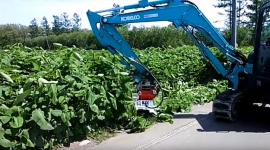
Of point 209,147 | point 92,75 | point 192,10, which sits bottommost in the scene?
point 209,147

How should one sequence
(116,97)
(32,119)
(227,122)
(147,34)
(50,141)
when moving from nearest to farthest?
(32,119) → (50,141) → (116,97) → (227,122) → (147,34)

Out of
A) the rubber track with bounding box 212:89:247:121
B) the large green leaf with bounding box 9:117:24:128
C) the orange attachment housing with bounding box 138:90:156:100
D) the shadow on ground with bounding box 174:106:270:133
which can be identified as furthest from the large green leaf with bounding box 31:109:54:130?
the rubber track with bounding box 212:89:247:121

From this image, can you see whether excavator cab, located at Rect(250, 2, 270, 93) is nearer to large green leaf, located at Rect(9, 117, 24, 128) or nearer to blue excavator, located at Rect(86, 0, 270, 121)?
blue excavator, located at Rect(86, 0, 270, 121)

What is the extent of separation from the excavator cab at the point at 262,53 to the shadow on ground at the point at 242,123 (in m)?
0.65

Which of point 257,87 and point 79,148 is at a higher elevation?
point 257,87

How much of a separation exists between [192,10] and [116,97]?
8.57 ft

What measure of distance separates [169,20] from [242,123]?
2573mm

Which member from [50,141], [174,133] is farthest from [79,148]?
[174,133]

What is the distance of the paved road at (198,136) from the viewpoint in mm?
5117

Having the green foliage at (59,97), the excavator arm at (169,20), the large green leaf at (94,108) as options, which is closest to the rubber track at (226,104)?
the excavator arm at (169,20)

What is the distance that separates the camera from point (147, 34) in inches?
1012

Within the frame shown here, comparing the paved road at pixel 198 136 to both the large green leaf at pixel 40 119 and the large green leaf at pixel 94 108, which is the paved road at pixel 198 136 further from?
the large green leaf at pixel 40 119

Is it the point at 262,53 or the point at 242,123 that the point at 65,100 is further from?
the point at 262,53

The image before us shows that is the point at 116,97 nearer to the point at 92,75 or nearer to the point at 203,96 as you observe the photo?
the point at 92,75
